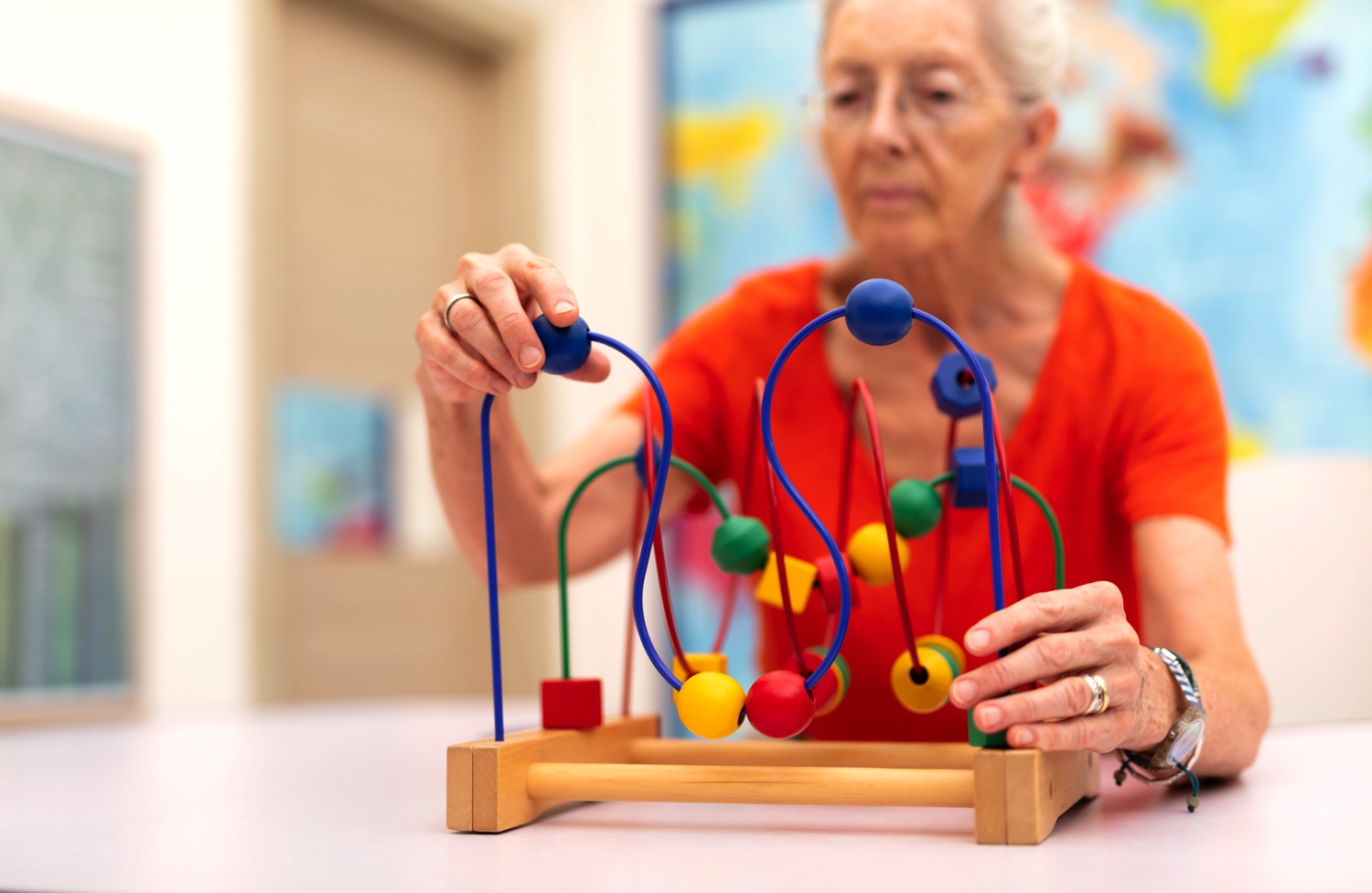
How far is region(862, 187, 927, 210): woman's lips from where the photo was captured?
1043mm

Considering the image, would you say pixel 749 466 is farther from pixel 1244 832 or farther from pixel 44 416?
pixel 44 416

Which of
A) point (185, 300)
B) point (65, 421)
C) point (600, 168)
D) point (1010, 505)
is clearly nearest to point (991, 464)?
point (1010, 505)

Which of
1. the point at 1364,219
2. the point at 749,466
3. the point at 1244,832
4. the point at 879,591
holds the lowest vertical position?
the point at 1244,832

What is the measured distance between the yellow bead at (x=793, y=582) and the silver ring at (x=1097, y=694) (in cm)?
17

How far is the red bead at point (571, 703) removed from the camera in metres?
0.79

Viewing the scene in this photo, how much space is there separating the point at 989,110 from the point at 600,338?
0.50 metres

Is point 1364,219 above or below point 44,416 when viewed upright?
above

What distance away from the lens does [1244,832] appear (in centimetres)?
65

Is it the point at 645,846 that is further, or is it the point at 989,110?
the point at 989,110

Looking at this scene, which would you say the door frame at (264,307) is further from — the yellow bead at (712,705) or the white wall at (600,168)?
the yellow bead at (712,705)

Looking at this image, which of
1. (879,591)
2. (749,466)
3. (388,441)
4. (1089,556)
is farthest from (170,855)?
(388,441)

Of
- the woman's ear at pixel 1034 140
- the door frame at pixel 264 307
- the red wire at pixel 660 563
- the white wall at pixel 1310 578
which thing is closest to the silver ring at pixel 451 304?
the red wire at pixel 660 563

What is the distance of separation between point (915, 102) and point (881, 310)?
0.43m

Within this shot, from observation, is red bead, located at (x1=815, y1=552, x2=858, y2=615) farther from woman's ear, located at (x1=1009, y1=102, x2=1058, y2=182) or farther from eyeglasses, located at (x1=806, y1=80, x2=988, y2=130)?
woman's ear, located at (x1=1009, y1=102, x2=1058, y2=182)
